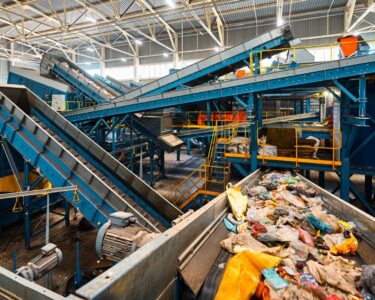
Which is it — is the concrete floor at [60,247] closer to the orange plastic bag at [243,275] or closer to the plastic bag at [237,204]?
the plastic bag at [237,204]

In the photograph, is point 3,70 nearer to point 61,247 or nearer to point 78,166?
point 61,247

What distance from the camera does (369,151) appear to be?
691cm

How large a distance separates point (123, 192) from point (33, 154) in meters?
2.24

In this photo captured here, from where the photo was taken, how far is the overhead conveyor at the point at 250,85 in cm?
571

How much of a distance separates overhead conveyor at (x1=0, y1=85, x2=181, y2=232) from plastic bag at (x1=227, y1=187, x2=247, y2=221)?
6.08 ft

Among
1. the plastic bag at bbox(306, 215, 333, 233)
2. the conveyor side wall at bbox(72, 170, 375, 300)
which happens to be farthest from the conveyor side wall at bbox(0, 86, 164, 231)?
the plastic bag at bbox(306, 215, 333, 233)

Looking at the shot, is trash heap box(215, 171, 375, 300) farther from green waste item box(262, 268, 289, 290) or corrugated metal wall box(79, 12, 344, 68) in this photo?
corrugated metal wall box(79, 12, 344, 68)

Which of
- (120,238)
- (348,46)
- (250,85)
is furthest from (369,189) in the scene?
(120,238)

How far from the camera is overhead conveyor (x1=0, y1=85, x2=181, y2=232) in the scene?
490cm

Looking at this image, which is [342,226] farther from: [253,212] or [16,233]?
[16,233]

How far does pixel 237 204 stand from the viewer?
3795 millimetres

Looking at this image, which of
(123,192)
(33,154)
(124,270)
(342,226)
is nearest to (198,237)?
(124,270)

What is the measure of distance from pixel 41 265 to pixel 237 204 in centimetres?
278

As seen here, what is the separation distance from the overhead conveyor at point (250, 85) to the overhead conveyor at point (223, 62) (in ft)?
4.01
